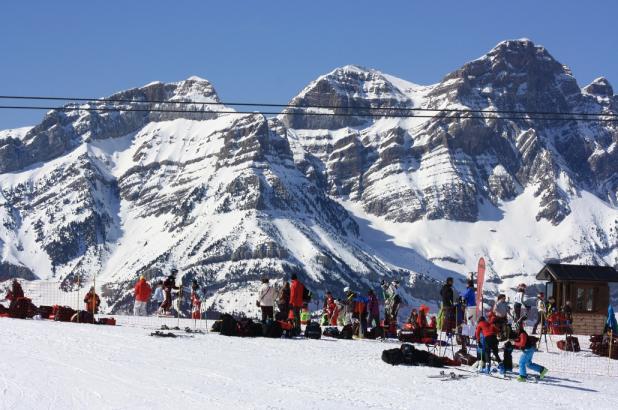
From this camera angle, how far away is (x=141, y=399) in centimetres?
2170

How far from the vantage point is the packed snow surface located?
72.6ft

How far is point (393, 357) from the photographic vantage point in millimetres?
29578

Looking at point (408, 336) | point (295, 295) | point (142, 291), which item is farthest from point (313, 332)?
point (142, 291)

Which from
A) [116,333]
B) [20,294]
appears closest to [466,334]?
[116,333]

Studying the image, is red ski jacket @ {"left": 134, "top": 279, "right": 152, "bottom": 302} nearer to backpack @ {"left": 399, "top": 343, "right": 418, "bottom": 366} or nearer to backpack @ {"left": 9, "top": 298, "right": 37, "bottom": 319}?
backpack @ {"left": 9, "top": 298, "right": 37, "bottom": 319}

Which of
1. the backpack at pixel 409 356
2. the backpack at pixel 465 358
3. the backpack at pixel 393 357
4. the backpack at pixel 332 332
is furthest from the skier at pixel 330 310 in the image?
the backpack at pixel 409 356

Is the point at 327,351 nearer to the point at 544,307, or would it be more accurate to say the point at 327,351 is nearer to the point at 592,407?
the point at 592,407

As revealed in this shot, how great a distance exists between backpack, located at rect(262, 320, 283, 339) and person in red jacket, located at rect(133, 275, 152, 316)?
9692 mm

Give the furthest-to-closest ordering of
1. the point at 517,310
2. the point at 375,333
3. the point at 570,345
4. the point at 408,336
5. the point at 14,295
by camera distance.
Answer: the point at 517,310 < the point at 570,345 < the point at 14,295 < the point at 375,333 < the point at 408,336

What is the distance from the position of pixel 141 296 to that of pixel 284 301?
8.96 metres

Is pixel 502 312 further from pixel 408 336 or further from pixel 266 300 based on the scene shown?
pixel 266 300

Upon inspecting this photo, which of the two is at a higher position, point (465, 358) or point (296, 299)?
point (296, 299)

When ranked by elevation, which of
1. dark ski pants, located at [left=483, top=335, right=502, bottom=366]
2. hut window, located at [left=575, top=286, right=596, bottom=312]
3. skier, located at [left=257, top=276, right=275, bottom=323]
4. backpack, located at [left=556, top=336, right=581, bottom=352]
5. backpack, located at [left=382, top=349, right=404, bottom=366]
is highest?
hut window, located at [left=575, top=286, right=596, bottom=312]

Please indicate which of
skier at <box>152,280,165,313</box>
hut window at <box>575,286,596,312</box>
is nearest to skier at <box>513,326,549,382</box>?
skier at <box>152,280,165,313</box>
